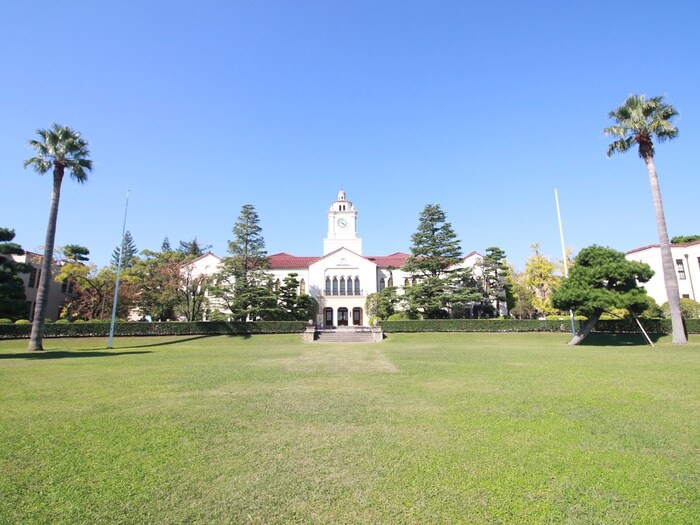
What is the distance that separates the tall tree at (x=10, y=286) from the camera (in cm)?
3066

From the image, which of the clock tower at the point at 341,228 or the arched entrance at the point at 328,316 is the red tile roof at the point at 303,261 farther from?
the arched entrance at the point at 328,316

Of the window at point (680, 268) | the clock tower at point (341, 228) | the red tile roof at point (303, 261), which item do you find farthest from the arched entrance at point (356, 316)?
the window at point (680, 268)

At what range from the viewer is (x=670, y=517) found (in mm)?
3201

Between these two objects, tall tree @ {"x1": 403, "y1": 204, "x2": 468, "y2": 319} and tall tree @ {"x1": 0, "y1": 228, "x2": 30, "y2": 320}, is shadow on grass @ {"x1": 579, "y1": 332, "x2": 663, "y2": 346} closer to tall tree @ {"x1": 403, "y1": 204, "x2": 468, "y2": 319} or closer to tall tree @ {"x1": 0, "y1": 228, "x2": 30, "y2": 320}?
tall tree @ {"x1": 403, "y1": 204, "x2": 468, "y2": 319}

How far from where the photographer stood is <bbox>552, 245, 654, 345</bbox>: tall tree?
21875mm

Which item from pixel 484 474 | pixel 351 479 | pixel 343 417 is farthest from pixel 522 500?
pixel 343 417

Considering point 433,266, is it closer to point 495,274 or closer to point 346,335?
point 495,274

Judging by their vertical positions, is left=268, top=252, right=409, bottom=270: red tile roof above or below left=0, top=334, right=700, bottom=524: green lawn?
above

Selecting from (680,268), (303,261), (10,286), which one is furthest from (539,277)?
(10,286)

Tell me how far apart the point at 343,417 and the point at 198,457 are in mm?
2550

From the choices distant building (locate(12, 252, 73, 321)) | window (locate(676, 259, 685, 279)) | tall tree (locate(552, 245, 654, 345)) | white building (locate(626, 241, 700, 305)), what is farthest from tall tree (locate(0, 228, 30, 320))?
window (locate(676, 259, 685, 279))

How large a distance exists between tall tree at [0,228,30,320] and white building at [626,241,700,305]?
5693 cm

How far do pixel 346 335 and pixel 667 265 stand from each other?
71.2 feet

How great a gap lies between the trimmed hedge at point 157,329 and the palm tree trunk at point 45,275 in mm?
7408
